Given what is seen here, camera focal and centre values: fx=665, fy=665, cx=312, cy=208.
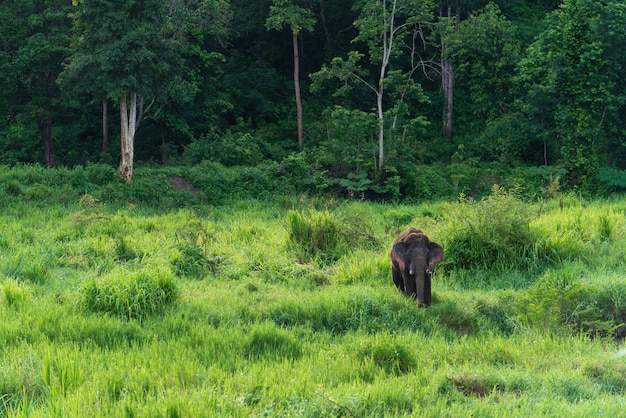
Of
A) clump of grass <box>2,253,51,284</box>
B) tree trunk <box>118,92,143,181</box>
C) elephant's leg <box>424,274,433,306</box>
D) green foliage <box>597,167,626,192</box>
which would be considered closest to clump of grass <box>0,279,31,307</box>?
clump of grass <box>2,253,51,284</box>

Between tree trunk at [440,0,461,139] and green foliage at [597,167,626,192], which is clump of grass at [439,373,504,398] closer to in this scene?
green foliage at [597,167,626,192]

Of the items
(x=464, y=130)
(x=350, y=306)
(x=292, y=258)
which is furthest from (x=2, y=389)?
(x=464, y=130)

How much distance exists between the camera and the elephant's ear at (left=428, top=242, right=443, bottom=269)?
322 inches

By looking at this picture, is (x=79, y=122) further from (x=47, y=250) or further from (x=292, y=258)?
(x=292, y=258)

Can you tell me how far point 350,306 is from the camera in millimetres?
7785

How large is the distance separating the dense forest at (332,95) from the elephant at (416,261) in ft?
39.1

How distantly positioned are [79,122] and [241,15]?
8617 millimetres

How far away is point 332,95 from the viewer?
25109mm

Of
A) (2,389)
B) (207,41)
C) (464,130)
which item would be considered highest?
(207,41)

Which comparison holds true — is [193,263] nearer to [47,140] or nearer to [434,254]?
[434,254]

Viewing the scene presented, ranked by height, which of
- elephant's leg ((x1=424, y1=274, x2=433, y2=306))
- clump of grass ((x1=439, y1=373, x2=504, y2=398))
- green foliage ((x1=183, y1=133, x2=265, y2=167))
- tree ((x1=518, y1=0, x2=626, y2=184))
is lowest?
clump of grass ((x1=439, y1=373, x2=504, y2=398))

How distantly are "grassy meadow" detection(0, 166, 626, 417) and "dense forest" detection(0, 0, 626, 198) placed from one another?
8.14 metres

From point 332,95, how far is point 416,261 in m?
17.7

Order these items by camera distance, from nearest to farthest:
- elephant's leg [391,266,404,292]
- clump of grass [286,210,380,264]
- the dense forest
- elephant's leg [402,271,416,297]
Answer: elephant's leg [402,271,416,297] < elephant's leg [391,266,404,292] < clump of grass [286,210,380,264] < the dense forest
